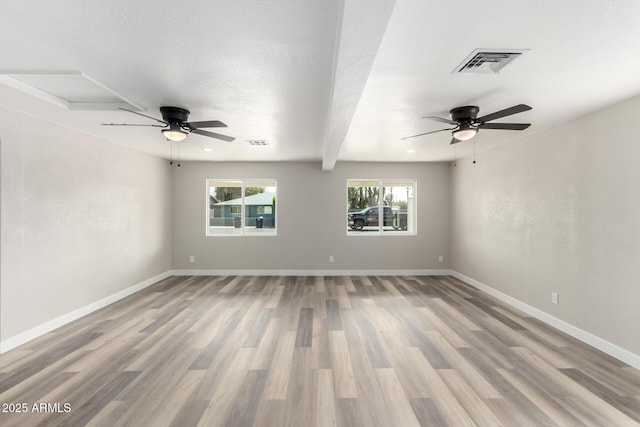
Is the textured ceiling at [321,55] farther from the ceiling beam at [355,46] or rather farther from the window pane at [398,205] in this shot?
the window pane at [398,205]

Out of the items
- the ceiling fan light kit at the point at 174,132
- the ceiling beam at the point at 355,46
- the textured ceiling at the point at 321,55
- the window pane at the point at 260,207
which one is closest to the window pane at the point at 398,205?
the window pane at the point at 260,207

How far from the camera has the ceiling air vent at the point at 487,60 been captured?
76.8 inches

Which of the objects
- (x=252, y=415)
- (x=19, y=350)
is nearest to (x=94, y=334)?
(x=19, y=350)

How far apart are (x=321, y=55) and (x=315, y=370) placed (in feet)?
8.30

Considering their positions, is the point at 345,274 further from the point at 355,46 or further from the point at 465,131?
the point at 355,46

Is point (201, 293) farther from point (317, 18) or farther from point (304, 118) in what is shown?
point (317, 18)

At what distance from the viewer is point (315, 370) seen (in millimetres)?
2564

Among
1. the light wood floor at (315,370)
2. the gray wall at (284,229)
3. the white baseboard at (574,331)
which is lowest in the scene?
the light wood floor at (315,370)

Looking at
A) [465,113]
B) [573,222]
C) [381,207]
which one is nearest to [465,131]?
[465,113]

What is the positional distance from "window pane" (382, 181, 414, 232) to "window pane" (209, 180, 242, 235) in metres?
3.30

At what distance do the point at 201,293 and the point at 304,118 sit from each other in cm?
354

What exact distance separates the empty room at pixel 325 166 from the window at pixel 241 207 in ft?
3.28

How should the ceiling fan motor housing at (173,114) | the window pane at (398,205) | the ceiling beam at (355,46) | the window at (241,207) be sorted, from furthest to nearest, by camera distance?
the window pane at (398,205), the window at (241,207), the ceiling fan motor housing at (173,114), the ceiling beam at (355,46)

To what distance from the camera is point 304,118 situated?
331 cm
